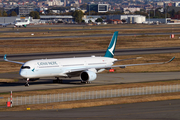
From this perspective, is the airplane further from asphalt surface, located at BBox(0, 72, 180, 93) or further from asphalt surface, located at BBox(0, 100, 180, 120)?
asphalt surface, located at BBox(0, 100, 180, 120)

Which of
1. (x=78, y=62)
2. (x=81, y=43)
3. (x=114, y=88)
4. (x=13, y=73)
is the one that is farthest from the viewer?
(x=81, y=43)

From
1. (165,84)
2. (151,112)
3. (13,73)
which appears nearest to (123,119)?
(151,112)

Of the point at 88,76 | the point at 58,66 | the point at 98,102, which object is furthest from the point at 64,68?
the point at 98,102

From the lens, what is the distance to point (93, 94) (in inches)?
2010

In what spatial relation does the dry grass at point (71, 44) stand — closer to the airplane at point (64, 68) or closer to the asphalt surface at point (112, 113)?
the airplane at point (64, 68)

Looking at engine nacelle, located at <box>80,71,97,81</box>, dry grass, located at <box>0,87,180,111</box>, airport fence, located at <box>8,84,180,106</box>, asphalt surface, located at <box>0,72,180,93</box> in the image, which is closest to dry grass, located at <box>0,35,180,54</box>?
asphalt surface, located at <box>0,72,180,93</box>

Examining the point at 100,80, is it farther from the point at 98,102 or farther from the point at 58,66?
the point at 98,102

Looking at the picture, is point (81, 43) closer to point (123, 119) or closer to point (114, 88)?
point (114, 88)

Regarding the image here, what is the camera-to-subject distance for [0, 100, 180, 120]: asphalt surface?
3641 cm

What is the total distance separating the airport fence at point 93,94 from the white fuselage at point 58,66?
9246mm

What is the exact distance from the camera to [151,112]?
38969mm

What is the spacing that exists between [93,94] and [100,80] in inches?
627

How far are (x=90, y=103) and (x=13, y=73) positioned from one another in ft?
118

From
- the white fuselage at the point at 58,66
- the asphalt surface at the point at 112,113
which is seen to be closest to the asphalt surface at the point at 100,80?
the white fuselage at the point at 58,66
